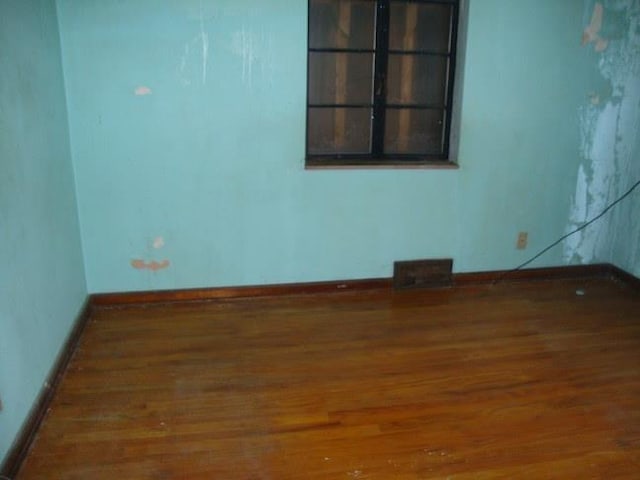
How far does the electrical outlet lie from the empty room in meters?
0.01

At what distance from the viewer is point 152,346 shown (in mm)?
2746

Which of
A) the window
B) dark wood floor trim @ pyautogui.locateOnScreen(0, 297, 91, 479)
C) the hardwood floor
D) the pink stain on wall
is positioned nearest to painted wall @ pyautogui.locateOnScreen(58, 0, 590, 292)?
the pink stain on wall

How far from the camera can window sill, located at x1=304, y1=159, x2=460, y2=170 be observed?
3.18m

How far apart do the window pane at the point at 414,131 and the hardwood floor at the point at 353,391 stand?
0.87m

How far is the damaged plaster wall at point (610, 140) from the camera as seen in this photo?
3244 millimetres

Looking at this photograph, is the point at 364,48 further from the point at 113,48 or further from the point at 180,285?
the point at 180,285

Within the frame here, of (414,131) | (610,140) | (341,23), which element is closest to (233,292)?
(414,131)

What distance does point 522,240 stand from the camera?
3.52 metres

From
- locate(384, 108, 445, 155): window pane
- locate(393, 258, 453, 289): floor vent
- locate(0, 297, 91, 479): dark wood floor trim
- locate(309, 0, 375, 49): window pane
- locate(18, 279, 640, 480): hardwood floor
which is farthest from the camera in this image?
locate(393, 258, 453, 289): floor vent

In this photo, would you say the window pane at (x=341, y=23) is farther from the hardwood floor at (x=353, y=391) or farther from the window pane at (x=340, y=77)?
the hardwood floor at (x=353, y=391)

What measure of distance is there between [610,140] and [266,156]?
2079 millimetres

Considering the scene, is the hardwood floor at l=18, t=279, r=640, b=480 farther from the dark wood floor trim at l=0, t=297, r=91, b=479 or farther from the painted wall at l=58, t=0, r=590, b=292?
the painted wall at l=58, t=0, r=590, b=292

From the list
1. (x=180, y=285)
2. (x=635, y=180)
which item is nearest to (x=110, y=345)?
(x=180, y=285)

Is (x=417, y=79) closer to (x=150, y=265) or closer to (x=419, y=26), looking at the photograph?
(x=419, y=26)
